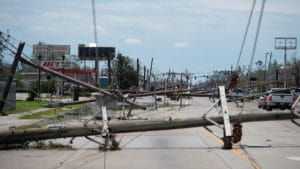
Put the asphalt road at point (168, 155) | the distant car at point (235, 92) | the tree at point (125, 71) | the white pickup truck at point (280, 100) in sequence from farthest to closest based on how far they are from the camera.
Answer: the tree at point (125, 71) < the white pickup truck at point (280, 100) < the distant car at point (235, 92) < the asphalt road at point (168, 155)

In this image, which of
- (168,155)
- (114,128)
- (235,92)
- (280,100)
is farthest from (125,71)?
(168,155)

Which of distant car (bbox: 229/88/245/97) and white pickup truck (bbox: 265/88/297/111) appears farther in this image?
white pickup truck (bbox: 265/88/297/111)

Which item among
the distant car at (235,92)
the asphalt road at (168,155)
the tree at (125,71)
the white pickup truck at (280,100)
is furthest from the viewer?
the tree at (125,71)

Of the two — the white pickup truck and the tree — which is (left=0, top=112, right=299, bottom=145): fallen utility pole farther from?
the tree

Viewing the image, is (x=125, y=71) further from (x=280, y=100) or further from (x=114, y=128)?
(x=114, y=128)

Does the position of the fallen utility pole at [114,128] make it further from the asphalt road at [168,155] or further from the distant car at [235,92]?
the distant car at [235,92]

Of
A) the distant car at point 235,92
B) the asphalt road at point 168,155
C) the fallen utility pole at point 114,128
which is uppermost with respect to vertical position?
the distant car at point 235,92

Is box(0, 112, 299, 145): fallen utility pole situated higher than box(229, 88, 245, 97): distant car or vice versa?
box(229, 88, 245, 97): distant car

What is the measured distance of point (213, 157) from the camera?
15.4 metres

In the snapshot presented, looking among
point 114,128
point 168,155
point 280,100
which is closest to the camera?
point 168,155

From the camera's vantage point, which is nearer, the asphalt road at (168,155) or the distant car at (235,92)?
the asphalt road at (168,155)

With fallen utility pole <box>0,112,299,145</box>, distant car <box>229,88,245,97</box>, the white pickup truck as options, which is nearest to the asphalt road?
fallen utility pole <box>0,112,299,145</box>

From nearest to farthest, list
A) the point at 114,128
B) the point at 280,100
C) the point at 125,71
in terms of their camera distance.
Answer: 1. the point at 114,128
2. the point at 280,100
3. the point at 125,71

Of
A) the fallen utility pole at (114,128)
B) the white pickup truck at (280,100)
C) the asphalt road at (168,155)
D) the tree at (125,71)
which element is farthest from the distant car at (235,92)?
the tree at (125,71)
